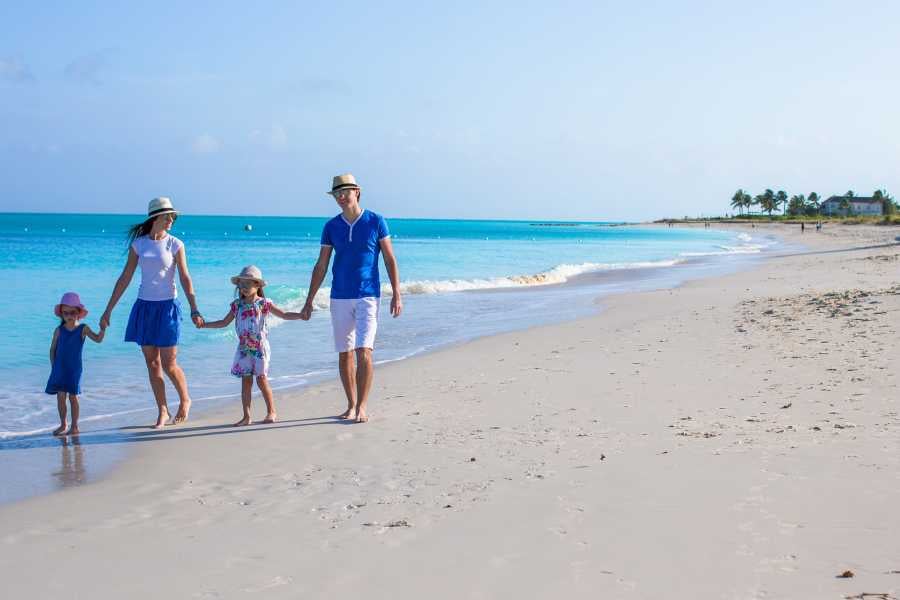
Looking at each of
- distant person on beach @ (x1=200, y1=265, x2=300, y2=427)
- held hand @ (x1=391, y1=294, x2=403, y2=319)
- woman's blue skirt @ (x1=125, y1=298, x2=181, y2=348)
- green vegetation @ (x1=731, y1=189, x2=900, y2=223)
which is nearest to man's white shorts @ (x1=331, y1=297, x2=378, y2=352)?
held hand @ (x1=391, y1=294, x2=403, y2=319)

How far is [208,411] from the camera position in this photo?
7254 mm

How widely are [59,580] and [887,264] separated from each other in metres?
25.3

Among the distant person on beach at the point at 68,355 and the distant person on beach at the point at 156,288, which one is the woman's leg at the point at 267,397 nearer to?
the distant person on beach at the point at 156,288

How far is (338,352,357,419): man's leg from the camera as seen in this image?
6.48m

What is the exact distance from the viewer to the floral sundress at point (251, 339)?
256 inches

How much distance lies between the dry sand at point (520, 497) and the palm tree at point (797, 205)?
533 ft

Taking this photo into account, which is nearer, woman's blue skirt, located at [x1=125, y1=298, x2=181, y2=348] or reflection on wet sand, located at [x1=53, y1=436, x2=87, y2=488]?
reflection on wet sand, located at [x1=53, y1=436, x2=87, y2=488]

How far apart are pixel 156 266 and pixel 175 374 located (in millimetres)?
900

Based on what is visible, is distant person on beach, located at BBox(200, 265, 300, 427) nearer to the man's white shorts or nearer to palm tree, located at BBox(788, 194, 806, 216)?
the man's white shorts

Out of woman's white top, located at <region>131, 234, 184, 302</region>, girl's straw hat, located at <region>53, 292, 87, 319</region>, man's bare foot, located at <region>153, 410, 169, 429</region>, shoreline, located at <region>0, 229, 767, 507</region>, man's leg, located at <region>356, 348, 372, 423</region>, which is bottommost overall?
shoreline, located at <region>0, 229, 767, 507</region>

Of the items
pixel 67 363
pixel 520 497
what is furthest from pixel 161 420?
pixel 520 497

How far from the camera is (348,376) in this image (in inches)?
Result: 256

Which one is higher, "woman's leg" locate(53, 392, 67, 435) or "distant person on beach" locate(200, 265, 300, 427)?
"distant person on beach" locate(200, 265, 300, 427)

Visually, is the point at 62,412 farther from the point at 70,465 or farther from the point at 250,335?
the point at 250,335
